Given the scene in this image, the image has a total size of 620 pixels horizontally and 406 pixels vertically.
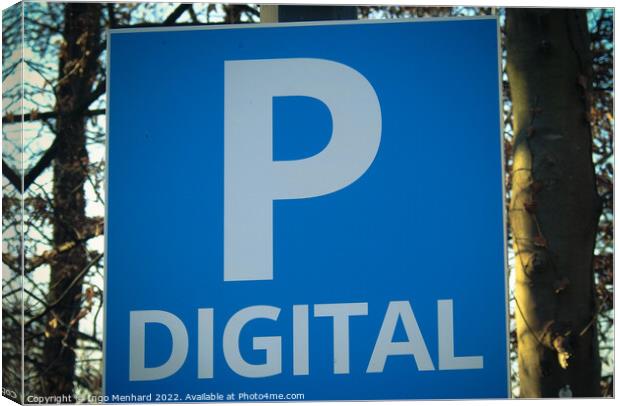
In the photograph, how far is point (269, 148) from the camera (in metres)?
2.89

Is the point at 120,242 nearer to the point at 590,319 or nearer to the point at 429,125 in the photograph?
the point at 429,125

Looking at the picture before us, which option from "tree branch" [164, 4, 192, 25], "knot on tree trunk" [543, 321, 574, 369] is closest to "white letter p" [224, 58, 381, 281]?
"knot on tree trunk" [543, 321, 574, 369]

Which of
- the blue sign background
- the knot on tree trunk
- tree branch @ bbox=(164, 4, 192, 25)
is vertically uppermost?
tree branch @ bbox=(164, 4, 192, 25)

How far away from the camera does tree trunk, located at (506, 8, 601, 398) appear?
13.8 ft

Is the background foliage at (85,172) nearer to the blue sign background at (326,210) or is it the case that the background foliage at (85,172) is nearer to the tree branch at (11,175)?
the tree branch at (11,175)

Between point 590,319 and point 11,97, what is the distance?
2.62 meters

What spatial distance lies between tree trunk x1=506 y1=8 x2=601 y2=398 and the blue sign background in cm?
148

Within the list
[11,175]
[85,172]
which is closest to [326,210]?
[11,175]

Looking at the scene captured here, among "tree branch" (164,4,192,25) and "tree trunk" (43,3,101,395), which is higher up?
"tree branch" (164,4,192,25)

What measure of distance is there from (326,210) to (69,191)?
10.2 feet

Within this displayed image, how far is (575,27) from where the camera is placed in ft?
14.4

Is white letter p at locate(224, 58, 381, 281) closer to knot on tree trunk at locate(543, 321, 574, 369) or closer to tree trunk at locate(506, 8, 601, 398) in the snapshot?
tree trunk at locate(506, 8, 601, 398)

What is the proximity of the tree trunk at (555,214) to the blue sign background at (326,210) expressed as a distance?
1484 millimetres

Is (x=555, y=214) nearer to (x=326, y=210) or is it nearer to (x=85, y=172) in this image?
(x=326, y=210)
